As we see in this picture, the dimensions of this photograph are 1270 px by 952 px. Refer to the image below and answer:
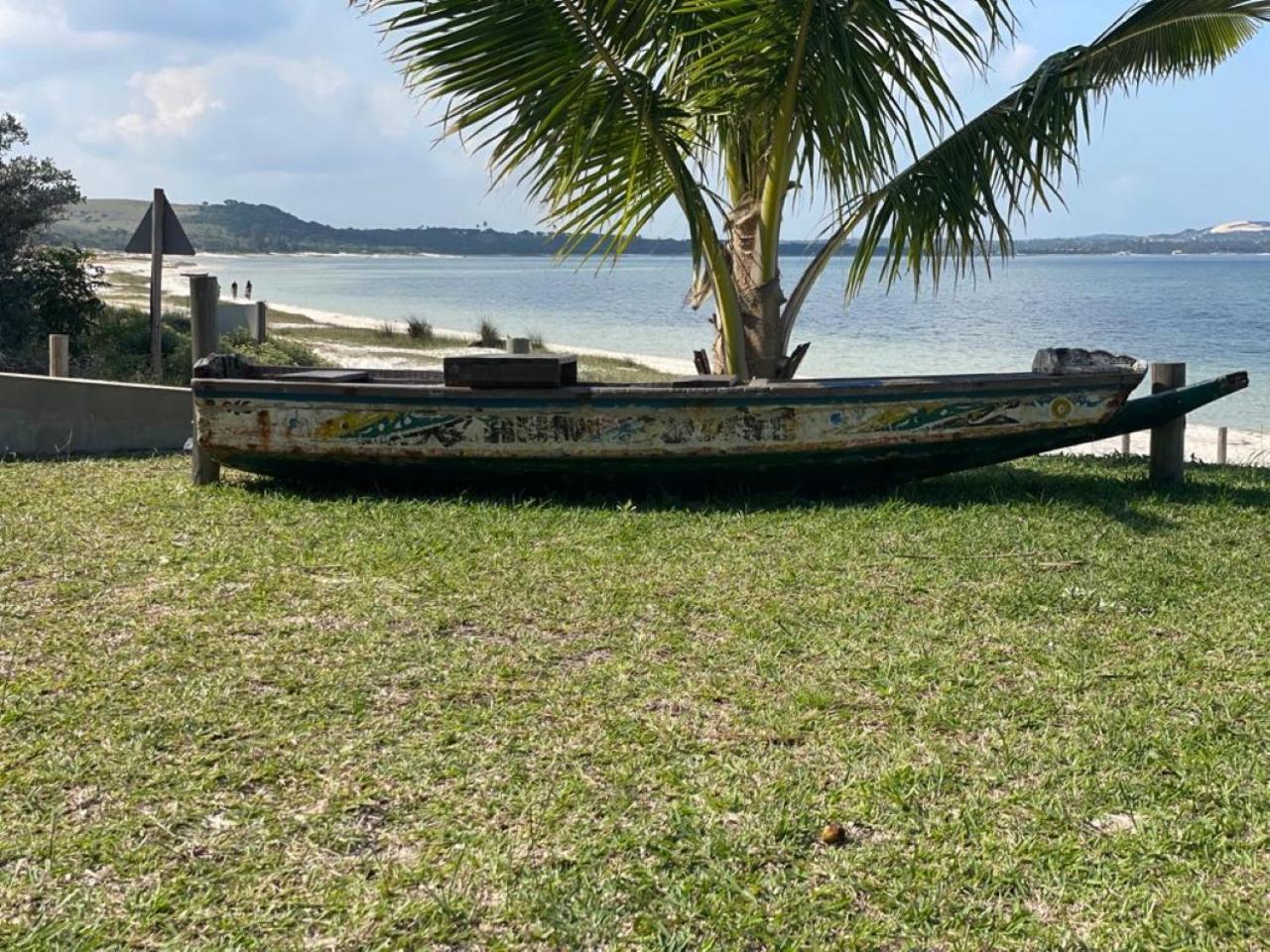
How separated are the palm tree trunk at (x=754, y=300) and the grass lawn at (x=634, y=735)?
7.62 ft

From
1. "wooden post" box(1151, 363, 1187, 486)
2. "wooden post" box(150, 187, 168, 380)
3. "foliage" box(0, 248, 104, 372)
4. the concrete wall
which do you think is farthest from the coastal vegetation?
"wooden post" box(1151, 363, 1187, 486)

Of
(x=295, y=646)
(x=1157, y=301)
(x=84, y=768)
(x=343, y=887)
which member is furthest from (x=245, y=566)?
Answer: (x=1157, y=301)

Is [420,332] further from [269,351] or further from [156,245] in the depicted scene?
[156,245]

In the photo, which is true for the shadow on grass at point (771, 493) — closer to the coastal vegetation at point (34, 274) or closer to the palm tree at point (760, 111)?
the palm tree at point (760, 111)

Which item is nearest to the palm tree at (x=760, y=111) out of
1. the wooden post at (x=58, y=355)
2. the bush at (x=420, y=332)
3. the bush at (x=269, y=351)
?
the wooden post at (x=58, y=355)

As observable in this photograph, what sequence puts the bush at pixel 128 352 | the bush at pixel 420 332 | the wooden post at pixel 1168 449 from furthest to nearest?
1. the bush at pixel 420 332
2. the bush at pixel 128 352
3. the wooden post at pixel 1168 449

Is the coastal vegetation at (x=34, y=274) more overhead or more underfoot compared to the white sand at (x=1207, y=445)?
more overhead

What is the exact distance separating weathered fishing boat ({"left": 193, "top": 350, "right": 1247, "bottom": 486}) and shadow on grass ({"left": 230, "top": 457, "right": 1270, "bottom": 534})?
0.44 feet

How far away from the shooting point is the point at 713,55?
24.6ft

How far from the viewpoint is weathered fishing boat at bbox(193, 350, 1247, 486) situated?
7.43 meters

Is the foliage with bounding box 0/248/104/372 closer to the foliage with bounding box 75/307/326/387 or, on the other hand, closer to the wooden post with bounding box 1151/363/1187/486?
the foliage with bounding box 75/307/326/387

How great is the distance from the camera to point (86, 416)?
380 inches

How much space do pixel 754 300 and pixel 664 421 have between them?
178 cm

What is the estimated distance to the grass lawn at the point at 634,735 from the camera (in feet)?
9.56
